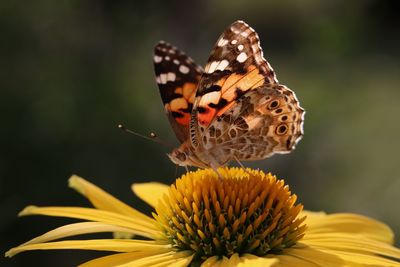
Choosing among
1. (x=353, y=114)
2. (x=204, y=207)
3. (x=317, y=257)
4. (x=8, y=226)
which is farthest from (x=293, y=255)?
(x=353, y=114)

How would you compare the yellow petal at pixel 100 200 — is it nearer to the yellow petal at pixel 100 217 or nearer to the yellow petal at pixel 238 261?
the yellow petal at pixel 100 217

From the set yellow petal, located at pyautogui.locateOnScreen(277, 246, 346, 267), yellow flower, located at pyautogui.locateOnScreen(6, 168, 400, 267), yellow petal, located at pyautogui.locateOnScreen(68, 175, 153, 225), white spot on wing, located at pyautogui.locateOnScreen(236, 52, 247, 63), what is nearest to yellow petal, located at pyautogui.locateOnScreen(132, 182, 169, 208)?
yellow petal, located at pyautogui.locateOnScreen(68, 175, 153, 225)

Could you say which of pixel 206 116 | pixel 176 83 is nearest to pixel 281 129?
pixel 206 116

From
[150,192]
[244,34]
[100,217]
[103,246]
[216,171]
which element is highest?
[244,34]

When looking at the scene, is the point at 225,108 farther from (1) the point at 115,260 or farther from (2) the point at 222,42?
(1) the point at 115,260

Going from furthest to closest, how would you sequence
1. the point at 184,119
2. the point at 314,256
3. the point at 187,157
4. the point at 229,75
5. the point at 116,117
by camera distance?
1. the point at 116,117
2. the point at 184,119
3. the point at 229,75
4. the point at 187,157
5. the point at 314,256

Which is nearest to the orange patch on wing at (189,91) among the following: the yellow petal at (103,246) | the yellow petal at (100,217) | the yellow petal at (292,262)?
the yellow petal at (100,217)

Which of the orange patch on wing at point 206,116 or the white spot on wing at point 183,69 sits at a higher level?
the white spot on wing at point 183,69
